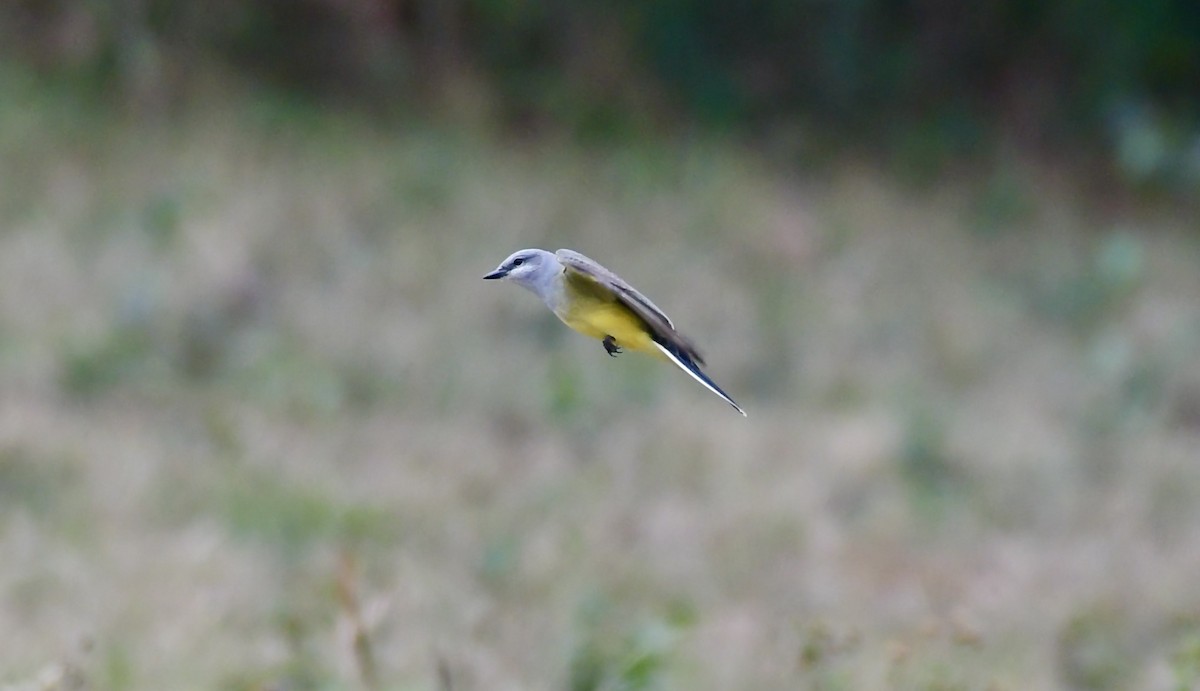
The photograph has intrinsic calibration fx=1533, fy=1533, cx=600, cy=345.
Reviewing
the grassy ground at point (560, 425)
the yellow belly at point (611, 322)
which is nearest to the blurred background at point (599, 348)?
the grassy ground at point (560, 425)

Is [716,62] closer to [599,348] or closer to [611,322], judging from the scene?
[599,348]

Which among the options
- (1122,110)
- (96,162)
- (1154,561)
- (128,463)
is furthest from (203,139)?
(1122,110)

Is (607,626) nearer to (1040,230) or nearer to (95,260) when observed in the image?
(95,260)

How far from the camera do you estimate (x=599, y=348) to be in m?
10.8

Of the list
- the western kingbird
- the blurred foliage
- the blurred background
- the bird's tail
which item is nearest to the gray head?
the western kingbird

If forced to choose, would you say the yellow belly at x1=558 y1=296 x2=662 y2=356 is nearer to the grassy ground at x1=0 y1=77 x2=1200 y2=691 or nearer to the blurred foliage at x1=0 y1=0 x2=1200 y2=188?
the grassy ground at x1=0 y1=77 x2=1200 y2=691

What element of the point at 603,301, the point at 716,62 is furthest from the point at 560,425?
the point at 603,301

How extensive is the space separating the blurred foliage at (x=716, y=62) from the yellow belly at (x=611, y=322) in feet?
40.0

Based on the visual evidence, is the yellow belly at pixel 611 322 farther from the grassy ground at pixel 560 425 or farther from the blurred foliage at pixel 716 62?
the blurred foliage at pixel 716 62

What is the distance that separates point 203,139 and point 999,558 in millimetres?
7273

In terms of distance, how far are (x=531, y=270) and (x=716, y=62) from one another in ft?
48.5

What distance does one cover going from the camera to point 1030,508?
390 inches

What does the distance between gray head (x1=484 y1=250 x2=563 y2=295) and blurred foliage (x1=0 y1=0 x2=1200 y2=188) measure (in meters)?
12.2

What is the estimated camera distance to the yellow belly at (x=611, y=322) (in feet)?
5.16
